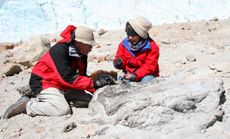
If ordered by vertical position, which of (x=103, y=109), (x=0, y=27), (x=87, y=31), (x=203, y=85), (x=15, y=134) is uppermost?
(x=87, y=31)

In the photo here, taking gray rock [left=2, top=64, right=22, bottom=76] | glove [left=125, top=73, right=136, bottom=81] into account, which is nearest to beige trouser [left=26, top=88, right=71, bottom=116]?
glove [left=125, top=73, right=136, bottom=81]

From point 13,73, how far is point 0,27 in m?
5.07

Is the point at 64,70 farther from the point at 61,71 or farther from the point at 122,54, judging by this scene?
the point at 122,54

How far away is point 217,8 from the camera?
13453 millimetres

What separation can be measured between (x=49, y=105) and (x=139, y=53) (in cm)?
129

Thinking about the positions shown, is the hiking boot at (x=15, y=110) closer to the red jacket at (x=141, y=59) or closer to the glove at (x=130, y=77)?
the glove at (x=130, y=77)

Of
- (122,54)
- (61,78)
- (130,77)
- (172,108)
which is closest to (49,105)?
(61,78)

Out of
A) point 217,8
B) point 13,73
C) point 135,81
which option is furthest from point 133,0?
point 135,81

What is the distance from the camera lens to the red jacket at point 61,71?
4.35m

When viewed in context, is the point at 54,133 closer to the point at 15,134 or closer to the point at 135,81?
the point at 15,134

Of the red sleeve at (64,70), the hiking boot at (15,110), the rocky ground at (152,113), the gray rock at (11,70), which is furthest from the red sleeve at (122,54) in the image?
the gray rock at (11,70)

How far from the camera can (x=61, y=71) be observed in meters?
4.33

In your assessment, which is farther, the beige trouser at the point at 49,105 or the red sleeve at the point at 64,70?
the beige trouser at the point at 49,105

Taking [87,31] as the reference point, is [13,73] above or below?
below
